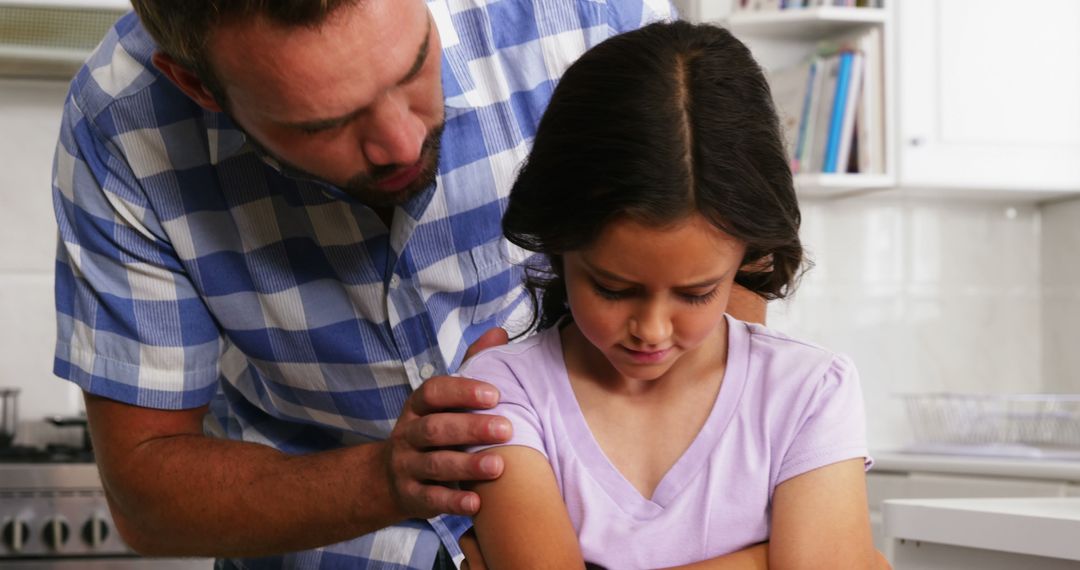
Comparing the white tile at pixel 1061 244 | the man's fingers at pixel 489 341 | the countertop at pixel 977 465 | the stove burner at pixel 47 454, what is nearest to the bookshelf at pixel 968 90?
the white tile at pixel 1061 244

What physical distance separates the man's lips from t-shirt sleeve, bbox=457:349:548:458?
186 millimetres

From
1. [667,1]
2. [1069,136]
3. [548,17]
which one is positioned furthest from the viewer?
[1069,136]

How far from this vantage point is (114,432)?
1438mm

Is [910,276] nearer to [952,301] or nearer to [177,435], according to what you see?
[952,301]

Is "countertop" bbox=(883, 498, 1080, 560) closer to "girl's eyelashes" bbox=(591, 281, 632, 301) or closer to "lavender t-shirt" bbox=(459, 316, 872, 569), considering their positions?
"lavender t-shirt" bbox=(459, 316, 872, 569)

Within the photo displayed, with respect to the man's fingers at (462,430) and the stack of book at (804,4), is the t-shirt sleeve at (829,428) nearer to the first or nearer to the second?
the man's fingers at (462,430)

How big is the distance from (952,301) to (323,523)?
2.57 metres

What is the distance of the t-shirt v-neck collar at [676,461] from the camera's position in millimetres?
1041

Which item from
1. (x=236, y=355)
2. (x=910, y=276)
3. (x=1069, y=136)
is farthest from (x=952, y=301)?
(x=236, y=355)

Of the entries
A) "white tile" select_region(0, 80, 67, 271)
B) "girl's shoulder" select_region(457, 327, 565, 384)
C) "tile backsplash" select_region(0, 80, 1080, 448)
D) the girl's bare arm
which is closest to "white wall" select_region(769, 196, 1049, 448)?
"tile backsplash" select_region(0, 80, 1080, 448)

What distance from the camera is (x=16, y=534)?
2.41 m

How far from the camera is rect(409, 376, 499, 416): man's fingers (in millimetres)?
1063

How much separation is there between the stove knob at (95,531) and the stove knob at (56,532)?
3cm

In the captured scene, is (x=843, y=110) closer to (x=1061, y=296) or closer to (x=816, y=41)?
(x=816, y=41)
